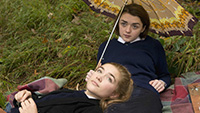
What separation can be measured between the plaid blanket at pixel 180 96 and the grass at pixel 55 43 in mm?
254

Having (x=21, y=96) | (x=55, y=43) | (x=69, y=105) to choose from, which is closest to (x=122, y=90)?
(x=69, y=105)

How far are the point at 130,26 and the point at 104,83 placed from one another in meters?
0.93

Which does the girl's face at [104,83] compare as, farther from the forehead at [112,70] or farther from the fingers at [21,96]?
the fingers at [21,96]

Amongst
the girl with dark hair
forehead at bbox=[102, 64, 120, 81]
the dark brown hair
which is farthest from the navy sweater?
forehead at bbox=[102, 64, 120, 81]

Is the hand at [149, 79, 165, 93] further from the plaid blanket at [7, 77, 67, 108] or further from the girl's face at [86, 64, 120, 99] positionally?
the plaid blanket at [7, 77, 67, 108]

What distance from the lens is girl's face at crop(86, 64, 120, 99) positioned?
1964 mm

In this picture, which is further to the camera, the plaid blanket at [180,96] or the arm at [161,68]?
the arm at [161,68]

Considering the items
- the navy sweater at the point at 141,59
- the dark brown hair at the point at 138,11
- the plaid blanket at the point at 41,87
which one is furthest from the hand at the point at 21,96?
the dark brown hair at the point at 138,11

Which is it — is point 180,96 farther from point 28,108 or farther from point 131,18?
point 28,108

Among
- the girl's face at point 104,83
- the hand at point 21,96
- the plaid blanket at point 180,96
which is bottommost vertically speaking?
the plaid blanket at point 180,96

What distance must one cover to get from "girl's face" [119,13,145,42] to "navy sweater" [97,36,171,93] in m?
0.12

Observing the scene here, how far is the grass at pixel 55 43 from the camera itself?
326cm

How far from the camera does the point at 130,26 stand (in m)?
2.58

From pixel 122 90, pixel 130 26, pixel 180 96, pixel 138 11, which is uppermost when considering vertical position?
pixel 138 11
